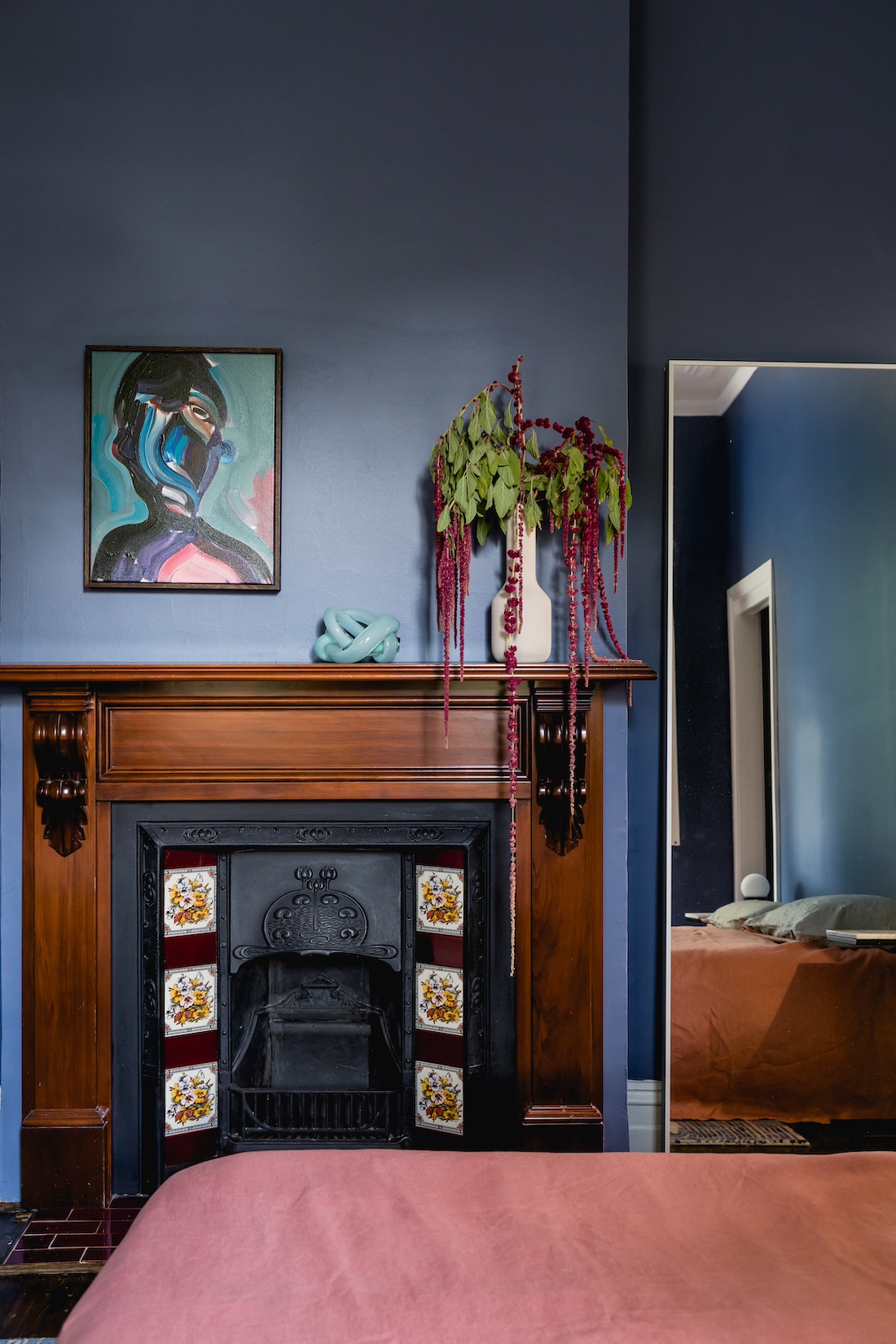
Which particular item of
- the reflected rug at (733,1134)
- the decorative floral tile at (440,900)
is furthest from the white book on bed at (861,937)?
the decorative floral tile at (440,900)

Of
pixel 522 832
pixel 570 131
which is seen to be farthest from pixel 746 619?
pixel 570 131

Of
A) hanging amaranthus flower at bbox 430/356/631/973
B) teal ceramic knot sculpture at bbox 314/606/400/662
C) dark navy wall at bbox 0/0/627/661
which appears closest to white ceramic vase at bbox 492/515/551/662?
hanging amaranthus flower at bbox 430/356/631/973

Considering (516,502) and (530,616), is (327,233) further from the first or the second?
(530,616)

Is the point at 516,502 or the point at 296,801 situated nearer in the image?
the point at 516,502

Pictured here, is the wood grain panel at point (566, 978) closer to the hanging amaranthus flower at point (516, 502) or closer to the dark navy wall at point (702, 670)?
the hanging amaranthus flower at point (516, 502)

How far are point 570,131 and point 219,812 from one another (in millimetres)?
1971

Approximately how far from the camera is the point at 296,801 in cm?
236

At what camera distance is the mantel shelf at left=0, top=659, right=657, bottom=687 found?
220cm

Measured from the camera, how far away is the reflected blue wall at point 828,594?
2480 millimetres

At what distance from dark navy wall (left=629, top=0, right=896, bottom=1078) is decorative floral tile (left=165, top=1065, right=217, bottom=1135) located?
2.08 metres

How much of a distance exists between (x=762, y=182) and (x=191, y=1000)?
9.06 ft

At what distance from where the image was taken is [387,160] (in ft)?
7.94

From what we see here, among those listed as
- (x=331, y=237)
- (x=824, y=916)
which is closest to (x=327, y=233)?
(x=331, y=237)

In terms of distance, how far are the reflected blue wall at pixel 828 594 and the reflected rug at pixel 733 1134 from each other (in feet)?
1.99
